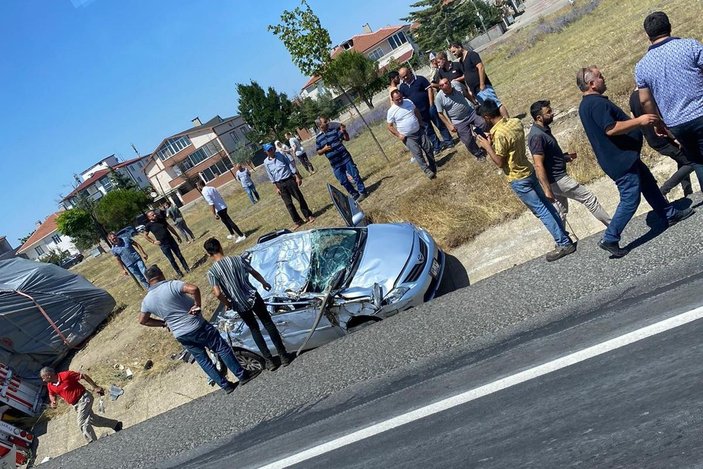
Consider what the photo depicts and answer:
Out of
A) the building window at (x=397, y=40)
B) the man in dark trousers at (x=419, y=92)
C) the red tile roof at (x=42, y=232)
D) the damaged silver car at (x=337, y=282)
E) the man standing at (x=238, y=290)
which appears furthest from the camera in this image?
the red tile roof at (x=42, y=232)

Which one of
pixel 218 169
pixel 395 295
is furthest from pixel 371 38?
pixel 395 295

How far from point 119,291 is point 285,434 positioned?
52.7ft

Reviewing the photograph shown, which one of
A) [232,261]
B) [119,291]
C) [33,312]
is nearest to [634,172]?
[232,261]

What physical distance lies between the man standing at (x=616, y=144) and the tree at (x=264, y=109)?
6958 cm

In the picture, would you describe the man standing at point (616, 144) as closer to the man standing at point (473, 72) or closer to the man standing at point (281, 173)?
the man standing at point (473, 72)

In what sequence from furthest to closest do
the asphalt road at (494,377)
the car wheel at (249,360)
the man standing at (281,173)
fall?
the man standing at (281,173), the car wheel at (249,360), the asphalt road at (494,377)

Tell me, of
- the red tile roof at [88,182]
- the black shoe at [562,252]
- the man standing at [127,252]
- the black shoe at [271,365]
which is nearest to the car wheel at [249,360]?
the black shoe at [271,365]

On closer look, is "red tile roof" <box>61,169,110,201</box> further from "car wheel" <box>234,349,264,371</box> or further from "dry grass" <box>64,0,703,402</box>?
"car wheel" <box>234,349,264,371</box>

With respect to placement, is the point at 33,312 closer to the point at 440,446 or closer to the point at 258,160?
the point at 440,446

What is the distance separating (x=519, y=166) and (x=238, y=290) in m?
3.48

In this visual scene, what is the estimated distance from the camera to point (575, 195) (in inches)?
264

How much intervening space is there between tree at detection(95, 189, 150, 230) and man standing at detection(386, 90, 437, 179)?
49.4 metres

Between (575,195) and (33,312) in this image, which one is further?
(33,312)

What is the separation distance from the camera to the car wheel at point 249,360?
331 inches
